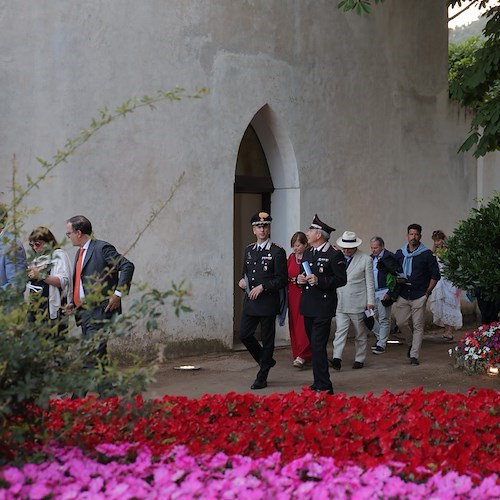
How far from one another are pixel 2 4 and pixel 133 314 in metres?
7.43

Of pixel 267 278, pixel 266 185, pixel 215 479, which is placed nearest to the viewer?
pixel 215 479

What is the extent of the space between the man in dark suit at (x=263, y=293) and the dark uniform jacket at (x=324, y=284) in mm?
351

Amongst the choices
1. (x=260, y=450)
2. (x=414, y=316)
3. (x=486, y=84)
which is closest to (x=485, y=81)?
(x=486, y=84)

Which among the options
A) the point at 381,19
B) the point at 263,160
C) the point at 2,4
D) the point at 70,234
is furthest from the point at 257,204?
the point at 70,234

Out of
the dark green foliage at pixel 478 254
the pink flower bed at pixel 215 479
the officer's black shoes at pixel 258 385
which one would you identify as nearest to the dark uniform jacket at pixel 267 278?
the officer's black shoes at pixel 258 385

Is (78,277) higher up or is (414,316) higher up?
(78,277)

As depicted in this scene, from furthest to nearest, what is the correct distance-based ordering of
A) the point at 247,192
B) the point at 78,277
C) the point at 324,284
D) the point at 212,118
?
the point at 247,192 → the point at 212,118 → the point at 324,284 → the point at 78,277

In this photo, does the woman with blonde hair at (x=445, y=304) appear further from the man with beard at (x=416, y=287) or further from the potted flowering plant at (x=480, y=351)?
the potted flowering plant at (x=480, y=351)

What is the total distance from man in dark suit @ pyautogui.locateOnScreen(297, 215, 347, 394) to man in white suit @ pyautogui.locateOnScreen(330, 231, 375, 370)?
175cm

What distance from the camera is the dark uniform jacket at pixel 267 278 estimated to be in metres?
10.3

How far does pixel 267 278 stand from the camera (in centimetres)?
1039

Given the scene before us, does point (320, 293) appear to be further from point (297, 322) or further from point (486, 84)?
point (486, 84)

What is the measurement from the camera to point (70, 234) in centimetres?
860

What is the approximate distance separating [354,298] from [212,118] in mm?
3228
